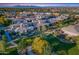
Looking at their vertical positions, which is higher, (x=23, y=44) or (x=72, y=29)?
(x=72, y=29)

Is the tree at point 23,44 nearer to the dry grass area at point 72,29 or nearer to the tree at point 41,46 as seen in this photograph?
the tree at point 41,46

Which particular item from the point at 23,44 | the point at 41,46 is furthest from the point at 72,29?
the point at 23,44

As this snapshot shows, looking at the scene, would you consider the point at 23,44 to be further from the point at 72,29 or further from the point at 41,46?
the point at 72,29

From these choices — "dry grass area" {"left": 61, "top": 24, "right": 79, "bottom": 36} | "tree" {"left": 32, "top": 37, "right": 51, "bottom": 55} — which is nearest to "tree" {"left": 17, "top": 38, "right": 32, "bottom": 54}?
"tree" {"left": 32, "top": 37, "right": 51, "bottom": 55}

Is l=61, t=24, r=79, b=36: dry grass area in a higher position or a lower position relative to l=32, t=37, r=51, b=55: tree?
higher

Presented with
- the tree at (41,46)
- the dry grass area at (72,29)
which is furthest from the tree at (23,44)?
the dry grass area at (72,29)

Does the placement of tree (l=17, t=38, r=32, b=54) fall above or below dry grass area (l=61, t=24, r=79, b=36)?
below

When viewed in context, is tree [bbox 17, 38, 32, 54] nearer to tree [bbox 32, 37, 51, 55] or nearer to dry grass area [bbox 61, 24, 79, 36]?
tree [bbox 32, 37, 51, 55]

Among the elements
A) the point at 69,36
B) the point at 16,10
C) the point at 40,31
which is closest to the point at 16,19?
the point at 16,10
